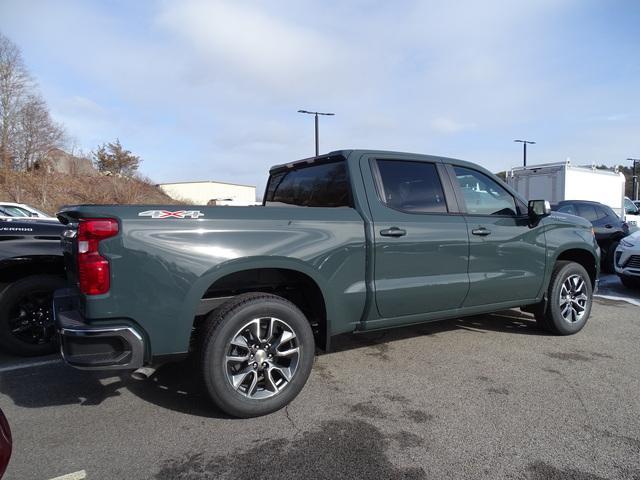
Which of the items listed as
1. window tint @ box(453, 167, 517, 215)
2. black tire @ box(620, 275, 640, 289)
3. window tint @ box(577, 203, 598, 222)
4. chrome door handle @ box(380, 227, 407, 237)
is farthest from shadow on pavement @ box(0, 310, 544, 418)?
window tint @ box(577, 203, 598, 222)

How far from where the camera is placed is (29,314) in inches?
175

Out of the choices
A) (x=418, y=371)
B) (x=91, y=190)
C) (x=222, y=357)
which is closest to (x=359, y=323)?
(x=418, y=371)

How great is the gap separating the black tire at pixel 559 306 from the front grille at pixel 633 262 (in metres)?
3.16

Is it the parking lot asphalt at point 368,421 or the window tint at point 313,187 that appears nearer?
the parking lot asphalt at point 368,421

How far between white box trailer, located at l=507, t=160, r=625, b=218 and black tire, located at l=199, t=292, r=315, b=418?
38.6 ft

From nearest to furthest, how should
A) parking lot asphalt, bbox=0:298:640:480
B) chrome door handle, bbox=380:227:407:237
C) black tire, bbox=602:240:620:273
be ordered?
parking lot asphalt, bbox=0:298:640:480 → chrome door handle, bbox=380:227:407:237 → black tire, bbox=602:240:620:273

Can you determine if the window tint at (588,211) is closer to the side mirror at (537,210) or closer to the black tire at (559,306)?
the black tire at (559,306)

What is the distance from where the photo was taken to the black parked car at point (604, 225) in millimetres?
10375

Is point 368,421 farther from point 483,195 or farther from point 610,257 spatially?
point 610,257

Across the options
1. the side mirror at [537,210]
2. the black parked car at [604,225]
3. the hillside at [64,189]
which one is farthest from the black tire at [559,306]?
the hillside at [64,189]

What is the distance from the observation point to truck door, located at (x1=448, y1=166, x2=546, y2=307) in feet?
14.2

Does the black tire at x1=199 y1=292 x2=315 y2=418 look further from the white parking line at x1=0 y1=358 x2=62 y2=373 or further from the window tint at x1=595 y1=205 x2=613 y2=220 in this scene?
the window tint at x1=595 y1=205 x2=613 y2=220

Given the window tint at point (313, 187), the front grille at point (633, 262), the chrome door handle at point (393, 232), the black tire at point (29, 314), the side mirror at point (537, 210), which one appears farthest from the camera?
the front grille at point (633, 262)

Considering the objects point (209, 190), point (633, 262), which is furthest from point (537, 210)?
point (209, 190)
